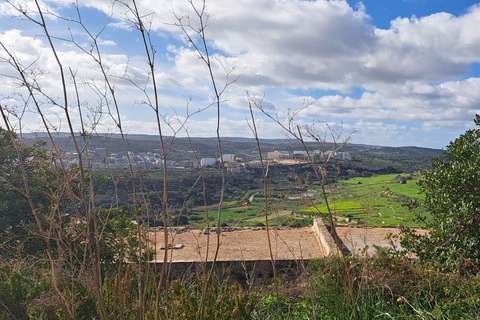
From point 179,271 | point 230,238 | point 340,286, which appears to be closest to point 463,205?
point 340,286

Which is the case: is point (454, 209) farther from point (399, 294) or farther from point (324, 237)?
point (324, 237)

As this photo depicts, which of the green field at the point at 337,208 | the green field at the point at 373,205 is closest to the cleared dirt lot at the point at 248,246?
the green field at the point at 337,208

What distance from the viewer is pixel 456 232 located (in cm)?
446

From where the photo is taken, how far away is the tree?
4.31m

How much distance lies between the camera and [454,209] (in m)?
4.52

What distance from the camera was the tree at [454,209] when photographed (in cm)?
431

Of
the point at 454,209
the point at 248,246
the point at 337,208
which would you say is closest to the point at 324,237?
the point at 337,208

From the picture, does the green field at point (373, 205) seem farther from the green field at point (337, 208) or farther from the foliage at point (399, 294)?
the foliage at point (399, 294)

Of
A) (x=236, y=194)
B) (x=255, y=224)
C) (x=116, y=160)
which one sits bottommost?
(x=255, y=224)

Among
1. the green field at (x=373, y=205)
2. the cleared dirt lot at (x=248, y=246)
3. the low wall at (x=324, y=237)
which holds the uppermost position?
the green field at (x=373, y=205)

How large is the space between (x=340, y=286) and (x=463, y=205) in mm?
1799

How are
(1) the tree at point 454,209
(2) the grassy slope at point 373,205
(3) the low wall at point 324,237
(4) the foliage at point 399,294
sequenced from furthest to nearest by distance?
(3) the low wall at point 324,237
(1) the tree at point 454,209
(2) the grassy slope at point 373,205
(4) the foliage at point 399,294

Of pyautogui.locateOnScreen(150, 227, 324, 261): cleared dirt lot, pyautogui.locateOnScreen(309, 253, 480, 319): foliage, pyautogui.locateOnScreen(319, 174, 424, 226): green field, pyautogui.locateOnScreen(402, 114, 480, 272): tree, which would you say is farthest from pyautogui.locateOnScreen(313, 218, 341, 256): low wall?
pyautogui.locateOnScreen(309, 253, 480, 319): foliage

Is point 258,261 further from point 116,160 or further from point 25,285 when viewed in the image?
point 116,160
